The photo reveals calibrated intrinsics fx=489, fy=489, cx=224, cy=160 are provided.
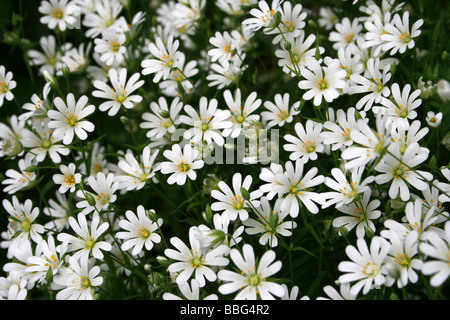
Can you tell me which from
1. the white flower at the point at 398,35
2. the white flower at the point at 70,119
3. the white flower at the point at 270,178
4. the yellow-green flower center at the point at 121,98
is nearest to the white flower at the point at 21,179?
the white flower at the point at 70,119

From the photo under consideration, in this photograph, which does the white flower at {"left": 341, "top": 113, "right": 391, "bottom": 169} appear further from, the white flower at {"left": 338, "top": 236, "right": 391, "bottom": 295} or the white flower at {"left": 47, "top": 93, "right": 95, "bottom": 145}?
the white flower at {"left": 47, "top": 93, "right": 95, "bottom": 145}

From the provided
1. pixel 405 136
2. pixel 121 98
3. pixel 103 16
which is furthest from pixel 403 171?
pixel 103 16

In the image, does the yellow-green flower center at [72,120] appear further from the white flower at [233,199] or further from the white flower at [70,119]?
the white flower at [233,199]

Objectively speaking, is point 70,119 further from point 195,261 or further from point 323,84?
point 323,84

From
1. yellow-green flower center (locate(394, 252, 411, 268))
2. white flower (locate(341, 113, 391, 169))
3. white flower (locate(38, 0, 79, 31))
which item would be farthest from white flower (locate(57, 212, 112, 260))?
white flower (locate(38, 0, 79, 31))

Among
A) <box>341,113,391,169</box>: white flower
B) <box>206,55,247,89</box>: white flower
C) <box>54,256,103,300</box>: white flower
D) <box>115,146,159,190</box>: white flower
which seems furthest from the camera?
<box>206,55,247,89</box>: white flower
